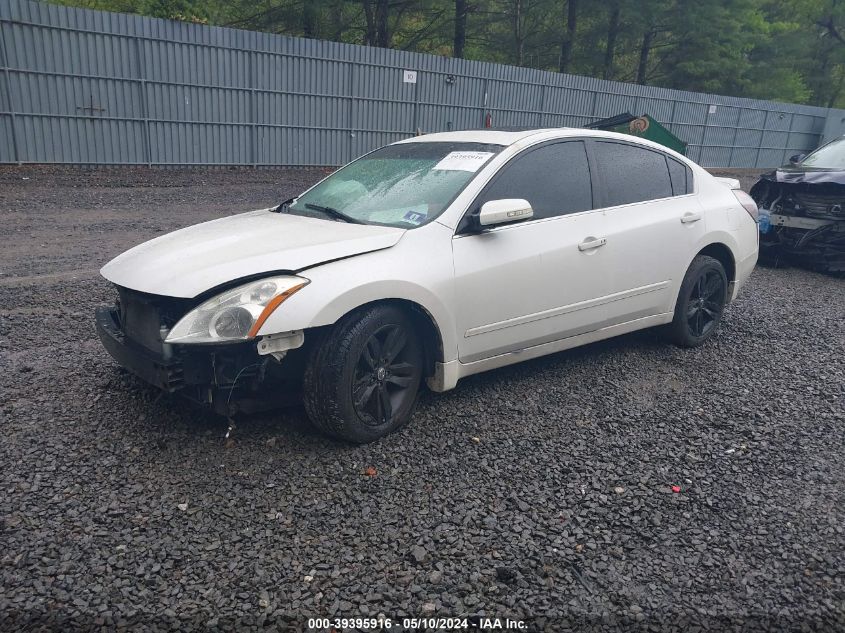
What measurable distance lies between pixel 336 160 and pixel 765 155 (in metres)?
21.1

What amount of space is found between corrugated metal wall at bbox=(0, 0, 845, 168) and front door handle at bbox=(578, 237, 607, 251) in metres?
12.1

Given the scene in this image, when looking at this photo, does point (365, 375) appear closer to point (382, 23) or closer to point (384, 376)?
point (384, 376)

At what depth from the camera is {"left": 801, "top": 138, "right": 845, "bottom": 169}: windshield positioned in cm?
876

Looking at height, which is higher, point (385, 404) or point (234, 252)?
point (234, 252)

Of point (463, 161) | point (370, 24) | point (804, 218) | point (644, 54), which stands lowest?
point (804, 218)

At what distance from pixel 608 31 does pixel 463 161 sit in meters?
28.7

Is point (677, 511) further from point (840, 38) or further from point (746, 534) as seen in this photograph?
point (840, 38)

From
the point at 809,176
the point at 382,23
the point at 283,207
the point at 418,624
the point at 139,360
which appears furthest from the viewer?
the point at 382,23

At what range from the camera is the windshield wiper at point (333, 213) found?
409 cm

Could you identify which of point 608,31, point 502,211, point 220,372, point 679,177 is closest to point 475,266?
point 502,211

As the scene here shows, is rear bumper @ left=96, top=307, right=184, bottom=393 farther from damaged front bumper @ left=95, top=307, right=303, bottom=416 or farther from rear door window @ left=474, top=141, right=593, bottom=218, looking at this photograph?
rear door window @ left=474, top=141, right=593, bottom=218

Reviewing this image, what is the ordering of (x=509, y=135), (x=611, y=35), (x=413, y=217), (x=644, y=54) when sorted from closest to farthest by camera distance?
(x=413, y=217) → (x=509, y=135) → (x=611, y=35) → (x=644, y=54)

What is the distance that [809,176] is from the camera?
327 inches

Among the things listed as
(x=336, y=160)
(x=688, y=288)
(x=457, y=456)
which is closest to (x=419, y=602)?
(x=457, y=456)
